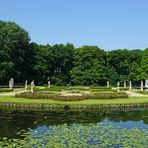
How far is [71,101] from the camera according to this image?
44.4 metres

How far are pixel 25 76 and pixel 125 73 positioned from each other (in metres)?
25.0

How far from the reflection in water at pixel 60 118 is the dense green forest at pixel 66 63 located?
44373 millimetres

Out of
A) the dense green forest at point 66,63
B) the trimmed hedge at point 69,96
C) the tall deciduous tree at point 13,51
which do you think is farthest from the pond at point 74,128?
the dense green forest at point 66,63

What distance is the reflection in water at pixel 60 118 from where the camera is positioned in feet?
93.2

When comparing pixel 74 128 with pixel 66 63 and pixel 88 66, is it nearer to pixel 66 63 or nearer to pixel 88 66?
pixel 88 66

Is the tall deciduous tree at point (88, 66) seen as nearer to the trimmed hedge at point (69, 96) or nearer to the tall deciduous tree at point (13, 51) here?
the tall deciduous tree at point (13, 51)

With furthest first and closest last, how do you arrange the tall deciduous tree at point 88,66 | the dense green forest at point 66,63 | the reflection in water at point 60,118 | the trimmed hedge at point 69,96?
1. the tall deciduous tree at point 88,66
2. the dense green forest at point 66,63
3. the trimmed hedge at point 69,96
4. the reflection in water at point 60,118

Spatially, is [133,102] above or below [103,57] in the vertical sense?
below

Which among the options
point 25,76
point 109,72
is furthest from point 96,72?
point 25,76

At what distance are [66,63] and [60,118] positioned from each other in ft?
187

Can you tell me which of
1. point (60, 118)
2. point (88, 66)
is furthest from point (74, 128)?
point (88, 66)

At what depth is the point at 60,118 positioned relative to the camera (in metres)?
33.1

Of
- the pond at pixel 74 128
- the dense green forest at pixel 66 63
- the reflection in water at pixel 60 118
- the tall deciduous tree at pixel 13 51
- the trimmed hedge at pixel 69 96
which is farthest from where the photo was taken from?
the dense green forest at pixel 66 63

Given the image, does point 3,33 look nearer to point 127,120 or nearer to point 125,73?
point 125,73
